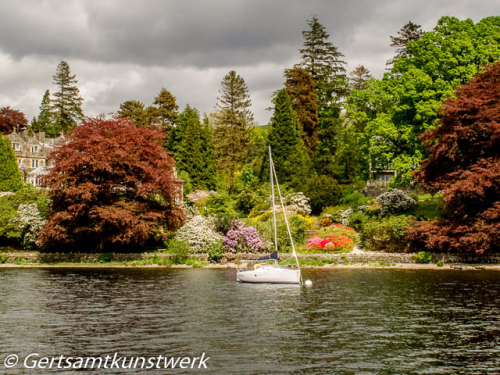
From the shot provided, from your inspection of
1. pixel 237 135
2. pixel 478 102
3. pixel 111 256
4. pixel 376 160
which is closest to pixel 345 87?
pixel 237 135

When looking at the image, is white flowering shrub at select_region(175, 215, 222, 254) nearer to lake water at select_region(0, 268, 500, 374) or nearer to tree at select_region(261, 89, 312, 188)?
lake water at select_region(0, 268, 500, 374)

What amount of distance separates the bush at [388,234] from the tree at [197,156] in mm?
29550

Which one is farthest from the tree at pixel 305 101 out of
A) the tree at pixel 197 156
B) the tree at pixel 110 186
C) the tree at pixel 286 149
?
the tree at pixel 110 186

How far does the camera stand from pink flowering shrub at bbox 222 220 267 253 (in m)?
41.5

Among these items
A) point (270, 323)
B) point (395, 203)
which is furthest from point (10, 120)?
point (270, 323)

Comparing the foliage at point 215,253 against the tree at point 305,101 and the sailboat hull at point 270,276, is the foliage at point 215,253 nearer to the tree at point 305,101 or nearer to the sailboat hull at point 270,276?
the sailboat hull at point 270,276

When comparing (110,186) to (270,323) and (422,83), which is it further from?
(422,83)

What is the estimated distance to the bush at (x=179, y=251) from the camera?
1604 inches

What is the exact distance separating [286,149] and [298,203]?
1157 cm

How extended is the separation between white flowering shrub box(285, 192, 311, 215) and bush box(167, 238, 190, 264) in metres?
13.6

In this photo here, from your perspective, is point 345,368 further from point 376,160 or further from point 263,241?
point 376,160

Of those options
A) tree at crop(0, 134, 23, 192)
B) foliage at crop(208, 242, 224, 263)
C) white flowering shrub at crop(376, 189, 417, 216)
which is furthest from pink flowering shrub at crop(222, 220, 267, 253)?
tree at crop(0, 134, 23, 192)

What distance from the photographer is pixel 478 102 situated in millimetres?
35750

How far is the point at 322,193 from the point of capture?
52.7 meters
